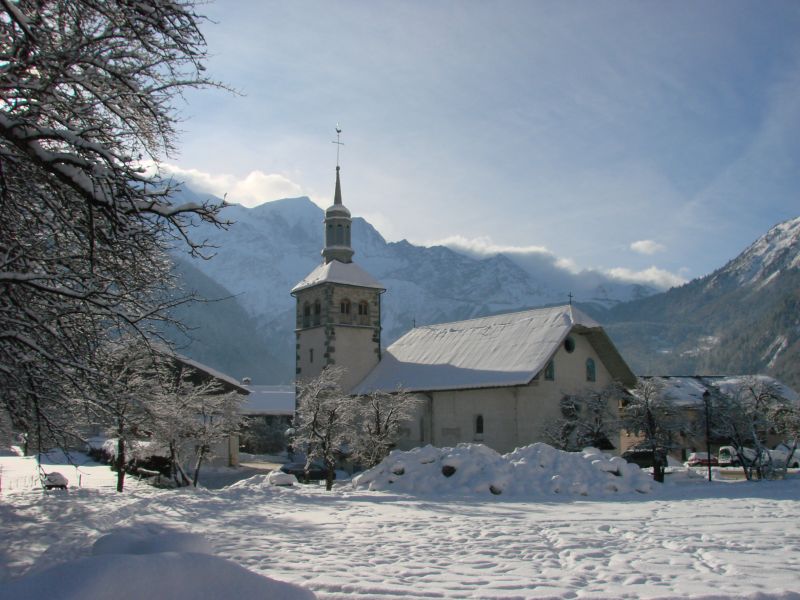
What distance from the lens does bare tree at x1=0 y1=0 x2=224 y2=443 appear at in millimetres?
7887

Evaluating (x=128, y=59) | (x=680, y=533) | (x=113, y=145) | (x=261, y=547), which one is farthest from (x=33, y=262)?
(x=680, y=533)

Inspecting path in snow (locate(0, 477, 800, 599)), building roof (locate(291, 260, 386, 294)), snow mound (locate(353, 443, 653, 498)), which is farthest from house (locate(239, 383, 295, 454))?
path in snow (locate(0, 477, 800, 599))

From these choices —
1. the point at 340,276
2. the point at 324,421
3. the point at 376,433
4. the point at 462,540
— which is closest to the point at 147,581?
the point at 462,540

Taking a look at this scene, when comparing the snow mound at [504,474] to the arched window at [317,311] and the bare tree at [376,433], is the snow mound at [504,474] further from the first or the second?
the arched window at [317,311]

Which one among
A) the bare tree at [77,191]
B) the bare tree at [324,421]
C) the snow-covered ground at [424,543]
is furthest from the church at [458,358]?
the bare tree at [77,191]

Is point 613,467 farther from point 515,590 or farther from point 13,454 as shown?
point 13,454

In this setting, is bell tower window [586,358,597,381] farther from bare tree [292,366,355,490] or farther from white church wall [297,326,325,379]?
white church wall [297,326,325,379]

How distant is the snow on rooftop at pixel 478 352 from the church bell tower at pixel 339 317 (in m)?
1.26

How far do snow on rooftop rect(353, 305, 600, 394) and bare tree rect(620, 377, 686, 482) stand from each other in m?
4.64

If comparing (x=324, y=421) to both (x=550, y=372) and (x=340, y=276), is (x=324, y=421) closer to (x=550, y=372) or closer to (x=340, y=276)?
(x=550, y=372)

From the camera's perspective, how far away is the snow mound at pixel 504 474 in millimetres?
21188

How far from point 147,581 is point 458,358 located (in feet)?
118

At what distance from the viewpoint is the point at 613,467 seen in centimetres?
2281

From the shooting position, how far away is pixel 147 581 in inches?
189
